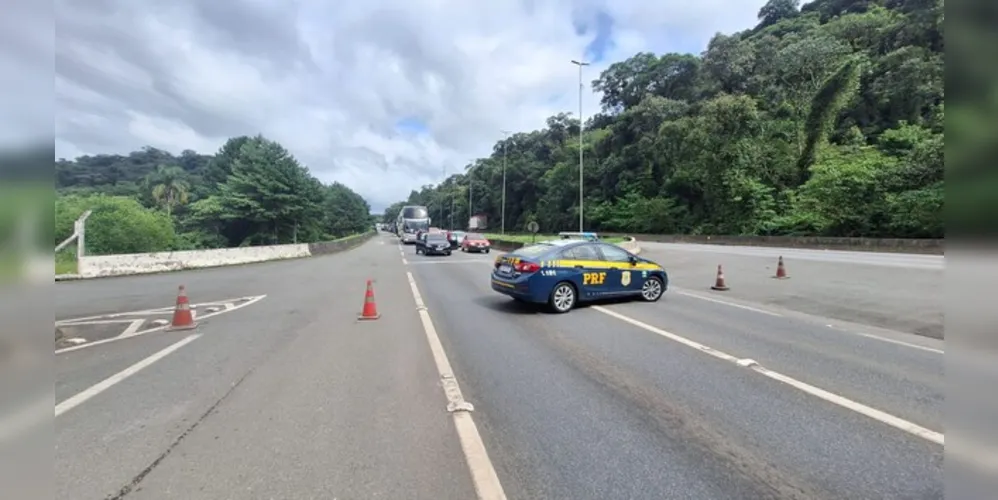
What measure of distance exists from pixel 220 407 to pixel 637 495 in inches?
152

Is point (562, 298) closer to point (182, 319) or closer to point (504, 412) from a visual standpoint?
point (504, 412)

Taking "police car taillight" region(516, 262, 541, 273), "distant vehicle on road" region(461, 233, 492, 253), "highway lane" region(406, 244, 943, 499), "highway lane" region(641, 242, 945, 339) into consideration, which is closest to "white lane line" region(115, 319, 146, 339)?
"highway lane" region(406, 244, 943, 499)

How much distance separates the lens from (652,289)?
1134 cm

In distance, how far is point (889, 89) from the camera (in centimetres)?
4122

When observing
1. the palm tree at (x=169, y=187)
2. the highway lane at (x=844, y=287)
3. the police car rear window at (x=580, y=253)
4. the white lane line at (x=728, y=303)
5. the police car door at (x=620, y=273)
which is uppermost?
the palm tree at (x=169, y=187)

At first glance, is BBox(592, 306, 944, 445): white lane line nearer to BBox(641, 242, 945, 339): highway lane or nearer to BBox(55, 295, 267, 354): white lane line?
BBox(641, 242, 945, 339): highway lane

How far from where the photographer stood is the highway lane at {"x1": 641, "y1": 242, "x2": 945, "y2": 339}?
9.31 meters

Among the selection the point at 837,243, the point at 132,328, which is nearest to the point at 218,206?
the point at 132,328

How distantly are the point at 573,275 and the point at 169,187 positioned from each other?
82942mm

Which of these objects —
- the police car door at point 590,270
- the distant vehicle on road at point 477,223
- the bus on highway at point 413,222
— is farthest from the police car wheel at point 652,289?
the distant vehicle on road at point 477,223

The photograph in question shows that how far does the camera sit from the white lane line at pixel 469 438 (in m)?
3.17

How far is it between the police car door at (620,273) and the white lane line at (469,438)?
200 inches

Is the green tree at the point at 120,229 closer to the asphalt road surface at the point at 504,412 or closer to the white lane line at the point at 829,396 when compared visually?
the asphalt road surface at the point at 504,412

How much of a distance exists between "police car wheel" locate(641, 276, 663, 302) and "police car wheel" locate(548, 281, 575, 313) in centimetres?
212
